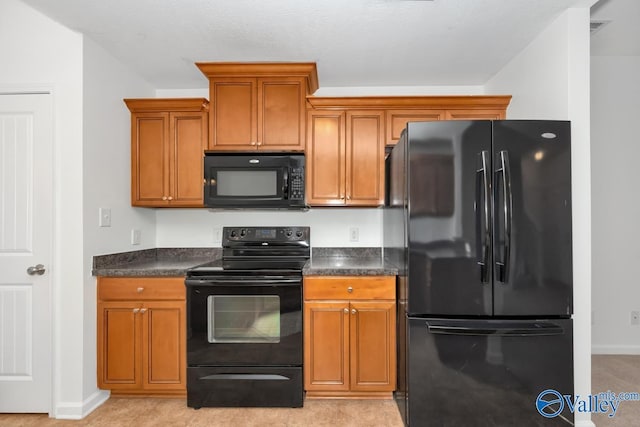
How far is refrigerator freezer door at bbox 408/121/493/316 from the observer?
1.86m

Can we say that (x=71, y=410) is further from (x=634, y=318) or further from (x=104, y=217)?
(x=634, y=318)

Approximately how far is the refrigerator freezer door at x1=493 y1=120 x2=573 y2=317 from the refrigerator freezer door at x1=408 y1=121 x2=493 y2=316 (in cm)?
9

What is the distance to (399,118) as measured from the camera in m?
2.71

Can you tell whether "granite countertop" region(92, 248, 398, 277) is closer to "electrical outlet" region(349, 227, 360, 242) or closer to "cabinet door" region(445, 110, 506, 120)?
"electrical outlet" region(349, 227, 360, 242)

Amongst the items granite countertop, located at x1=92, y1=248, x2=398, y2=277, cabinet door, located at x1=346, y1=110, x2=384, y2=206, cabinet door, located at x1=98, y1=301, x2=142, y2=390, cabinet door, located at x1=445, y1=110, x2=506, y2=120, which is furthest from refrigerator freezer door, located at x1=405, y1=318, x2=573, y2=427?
cabinet door, located at x1=98, y1=301, x2=142, y2=390

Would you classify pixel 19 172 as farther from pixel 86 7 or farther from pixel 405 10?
pixel 405 10

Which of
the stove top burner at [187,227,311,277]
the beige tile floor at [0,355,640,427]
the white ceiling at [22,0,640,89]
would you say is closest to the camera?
the white ceiling at [22,0,640,89]

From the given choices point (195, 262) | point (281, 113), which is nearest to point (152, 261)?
point (195, 262)

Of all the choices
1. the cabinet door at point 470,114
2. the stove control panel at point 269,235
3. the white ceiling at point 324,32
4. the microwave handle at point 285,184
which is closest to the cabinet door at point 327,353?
the stove control panel at point 269,235

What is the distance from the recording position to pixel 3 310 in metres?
2.23

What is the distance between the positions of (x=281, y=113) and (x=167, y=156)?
3.27ft

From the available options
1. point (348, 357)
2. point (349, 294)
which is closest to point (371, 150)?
point (349, 294)

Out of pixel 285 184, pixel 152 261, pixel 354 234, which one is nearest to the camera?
pixel 285 184

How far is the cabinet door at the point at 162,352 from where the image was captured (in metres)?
2.36
